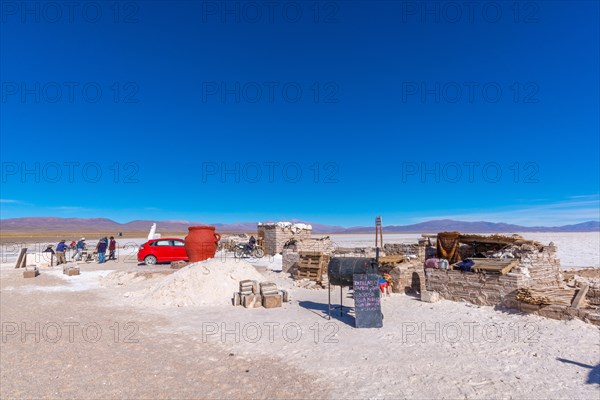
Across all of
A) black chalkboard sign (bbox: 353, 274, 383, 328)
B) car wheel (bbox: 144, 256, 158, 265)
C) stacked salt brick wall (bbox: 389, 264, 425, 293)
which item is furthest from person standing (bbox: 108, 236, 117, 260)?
black chalkboard sign (bbox: 353, 274, 383, 328)

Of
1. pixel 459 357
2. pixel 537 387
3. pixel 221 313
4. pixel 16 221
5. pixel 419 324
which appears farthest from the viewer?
pixel 16 221

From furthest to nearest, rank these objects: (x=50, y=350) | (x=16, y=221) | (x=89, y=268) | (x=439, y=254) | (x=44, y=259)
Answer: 1. (x=16, y=221)
2. (x=44, y=259)
3. (x=89, y=268)
4. (x=439, y=254)
5. (x=50, y=350)

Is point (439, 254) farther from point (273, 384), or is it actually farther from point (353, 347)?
point (273, 384)

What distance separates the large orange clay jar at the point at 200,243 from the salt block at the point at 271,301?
691cm

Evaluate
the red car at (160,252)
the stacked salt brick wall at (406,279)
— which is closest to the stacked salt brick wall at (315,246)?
the red car at (160,252)

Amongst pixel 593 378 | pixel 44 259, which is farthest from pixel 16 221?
pixel 593 378

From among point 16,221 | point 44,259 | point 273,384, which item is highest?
point 16,221

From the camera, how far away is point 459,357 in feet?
19.7

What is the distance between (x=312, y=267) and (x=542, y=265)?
7.18 m

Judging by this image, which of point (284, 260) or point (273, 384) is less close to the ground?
point (284, 260)

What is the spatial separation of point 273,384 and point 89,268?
56.3 ft

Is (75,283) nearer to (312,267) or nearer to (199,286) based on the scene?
(199,286)

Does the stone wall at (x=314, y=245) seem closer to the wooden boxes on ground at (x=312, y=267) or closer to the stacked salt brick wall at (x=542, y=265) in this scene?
the wooden boxes on ground at (x=312, y=267)

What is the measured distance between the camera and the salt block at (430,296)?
9.76 metres
